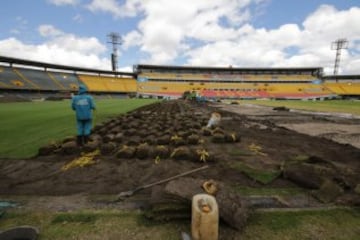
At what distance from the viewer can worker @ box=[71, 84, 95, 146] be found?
605cm

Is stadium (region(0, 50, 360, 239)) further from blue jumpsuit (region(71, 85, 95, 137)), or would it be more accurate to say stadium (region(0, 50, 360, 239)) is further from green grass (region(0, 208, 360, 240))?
blue jumpsuit (region(71, 85, 95, 137))

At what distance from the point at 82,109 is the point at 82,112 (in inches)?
3.3

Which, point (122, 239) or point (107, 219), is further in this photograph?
point (107, 219)

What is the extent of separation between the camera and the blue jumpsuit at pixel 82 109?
604cm

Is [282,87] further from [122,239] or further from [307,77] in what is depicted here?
[122,239]

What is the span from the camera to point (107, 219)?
257 centimetres

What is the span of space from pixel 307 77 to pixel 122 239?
86.7 metres

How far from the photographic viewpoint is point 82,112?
606cm

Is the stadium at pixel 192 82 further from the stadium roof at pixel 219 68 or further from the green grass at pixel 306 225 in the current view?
the green grass at pixel 306 225

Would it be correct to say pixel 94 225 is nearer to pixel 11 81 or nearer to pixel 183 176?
pixel 183 176

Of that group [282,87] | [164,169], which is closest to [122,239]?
[164,169]

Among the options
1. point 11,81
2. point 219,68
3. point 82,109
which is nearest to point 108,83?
point 11,81

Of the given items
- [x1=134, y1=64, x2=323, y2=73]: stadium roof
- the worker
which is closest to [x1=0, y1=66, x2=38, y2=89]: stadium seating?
[x1=134, y1=64, x2=323, y2=73]: stadium roof

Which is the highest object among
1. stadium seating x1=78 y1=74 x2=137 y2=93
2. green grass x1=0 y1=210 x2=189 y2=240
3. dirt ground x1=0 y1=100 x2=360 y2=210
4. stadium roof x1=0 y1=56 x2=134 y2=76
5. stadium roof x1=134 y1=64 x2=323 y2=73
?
stadium roof x1=134 y1=64 x2=323 y2=73
